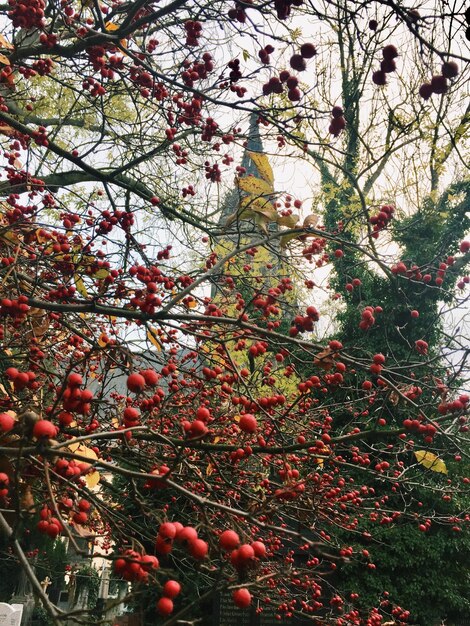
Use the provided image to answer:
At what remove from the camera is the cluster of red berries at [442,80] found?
1513 mm

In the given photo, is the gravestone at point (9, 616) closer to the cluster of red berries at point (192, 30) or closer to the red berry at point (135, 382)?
the red berry at point (135, 382)

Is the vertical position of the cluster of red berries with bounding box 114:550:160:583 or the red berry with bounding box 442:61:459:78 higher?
the red berry with bounding box 442:61:459:78

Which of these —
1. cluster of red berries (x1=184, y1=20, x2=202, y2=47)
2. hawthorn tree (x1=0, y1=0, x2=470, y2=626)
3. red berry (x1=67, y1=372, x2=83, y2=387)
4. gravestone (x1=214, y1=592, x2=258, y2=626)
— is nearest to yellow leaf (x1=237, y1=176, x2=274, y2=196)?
hawthorn tree (x1=0, y1=0, x2=470, y2=626)

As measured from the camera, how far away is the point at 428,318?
910cm

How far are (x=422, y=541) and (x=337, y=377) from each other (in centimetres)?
627

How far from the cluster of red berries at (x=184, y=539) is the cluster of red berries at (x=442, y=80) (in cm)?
152

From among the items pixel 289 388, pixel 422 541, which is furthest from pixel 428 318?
pixel 422 541

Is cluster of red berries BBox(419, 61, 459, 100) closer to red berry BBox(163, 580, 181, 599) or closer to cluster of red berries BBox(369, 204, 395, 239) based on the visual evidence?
cluster of red berries BBox(369, 204, 395, 239)

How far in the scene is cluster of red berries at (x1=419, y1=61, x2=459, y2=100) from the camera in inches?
59.6

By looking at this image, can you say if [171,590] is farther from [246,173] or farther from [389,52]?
[246,173]

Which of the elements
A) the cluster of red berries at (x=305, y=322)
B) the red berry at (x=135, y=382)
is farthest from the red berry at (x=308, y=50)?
the red berry at (x=135, y=382)

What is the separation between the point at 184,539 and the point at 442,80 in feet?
5.30

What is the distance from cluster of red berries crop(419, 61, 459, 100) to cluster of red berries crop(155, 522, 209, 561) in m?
1.52

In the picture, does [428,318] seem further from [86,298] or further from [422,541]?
[86,298]
